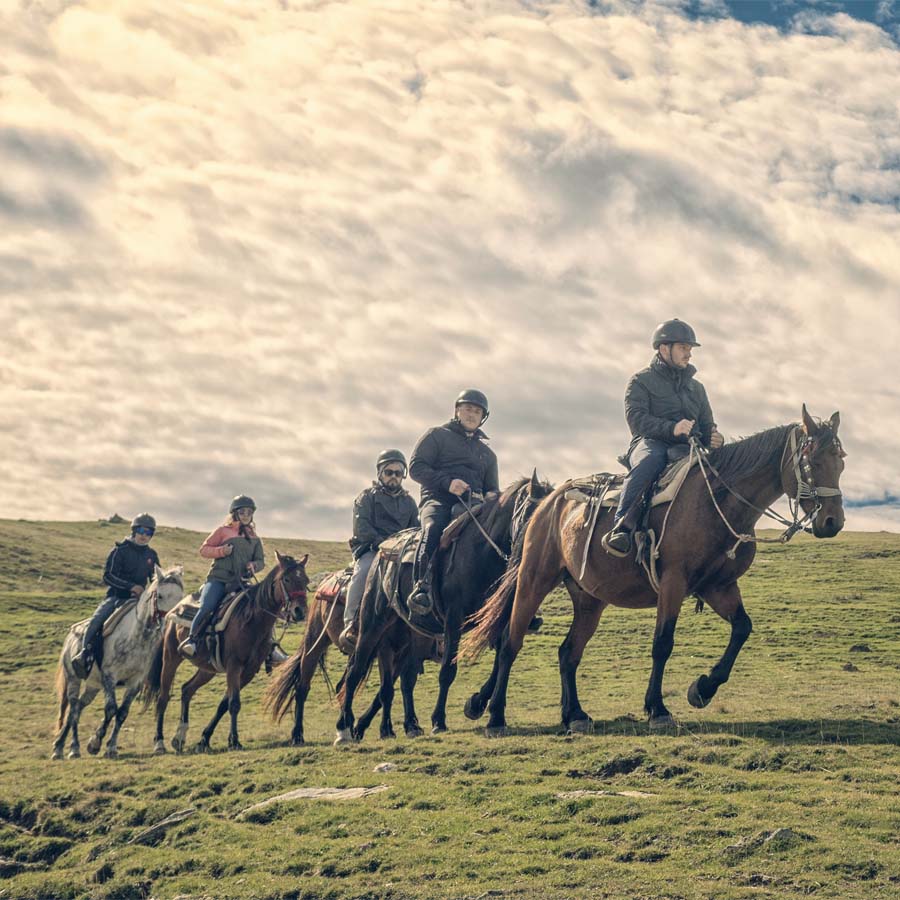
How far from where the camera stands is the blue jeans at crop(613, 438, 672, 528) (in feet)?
50.1

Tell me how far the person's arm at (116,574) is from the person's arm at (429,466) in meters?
9.01

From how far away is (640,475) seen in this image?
15359 mm

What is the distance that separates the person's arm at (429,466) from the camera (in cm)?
1873

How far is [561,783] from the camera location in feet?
44.4

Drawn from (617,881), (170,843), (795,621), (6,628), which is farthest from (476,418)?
(6,628)

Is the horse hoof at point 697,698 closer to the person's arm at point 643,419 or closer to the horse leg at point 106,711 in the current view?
the person's arm at point 643,419

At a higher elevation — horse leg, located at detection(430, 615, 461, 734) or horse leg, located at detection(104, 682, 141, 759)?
horse leg, located at detection(430, 615, 461, 734)

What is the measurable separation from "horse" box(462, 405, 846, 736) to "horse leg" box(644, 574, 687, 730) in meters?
0.01

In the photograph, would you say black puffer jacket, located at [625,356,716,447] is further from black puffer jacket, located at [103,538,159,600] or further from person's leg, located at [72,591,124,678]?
person's leg, located at [72,591,124,678]

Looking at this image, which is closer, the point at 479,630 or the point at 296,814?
the point at 296,814

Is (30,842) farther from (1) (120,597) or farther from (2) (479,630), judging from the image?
(1) (120,597)

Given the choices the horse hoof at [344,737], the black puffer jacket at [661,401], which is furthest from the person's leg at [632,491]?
the horse hoof at [344,737]

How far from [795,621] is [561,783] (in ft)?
87.1

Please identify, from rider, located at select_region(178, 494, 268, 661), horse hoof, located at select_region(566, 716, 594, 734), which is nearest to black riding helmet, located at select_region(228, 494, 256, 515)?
rider, located at select_region(178, 494, 268, 661)
